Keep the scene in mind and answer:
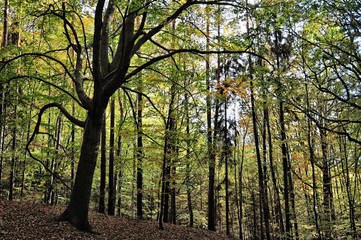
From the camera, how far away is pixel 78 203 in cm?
798

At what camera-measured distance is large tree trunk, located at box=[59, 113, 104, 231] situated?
7941mm

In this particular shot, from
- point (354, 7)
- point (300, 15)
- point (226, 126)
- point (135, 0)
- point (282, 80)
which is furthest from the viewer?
point (226, 126)

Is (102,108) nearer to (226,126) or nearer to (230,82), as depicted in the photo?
(230,82)

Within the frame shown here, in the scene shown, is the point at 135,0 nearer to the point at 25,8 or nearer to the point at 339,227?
the point at 25,8

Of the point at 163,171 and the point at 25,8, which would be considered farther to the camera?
the point at 163,171

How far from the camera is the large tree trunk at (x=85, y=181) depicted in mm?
7941

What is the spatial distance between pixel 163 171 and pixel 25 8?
301 inches

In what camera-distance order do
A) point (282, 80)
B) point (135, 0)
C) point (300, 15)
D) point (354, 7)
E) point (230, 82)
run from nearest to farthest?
point (135, 0)
point (354, 7)
point (300, 15)
point (282, 80)
point (230, 82)

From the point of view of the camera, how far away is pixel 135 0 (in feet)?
19.0

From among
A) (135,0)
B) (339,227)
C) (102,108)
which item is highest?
(135,0)

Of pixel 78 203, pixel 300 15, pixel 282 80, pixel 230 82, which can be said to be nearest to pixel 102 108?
pixel 78 203

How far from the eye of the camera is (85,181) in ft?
26.4

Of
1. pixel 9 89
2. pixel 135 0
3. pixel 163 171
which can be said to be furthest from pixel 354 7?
pixel 9 89

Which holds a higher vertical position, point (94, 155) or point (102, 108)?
point (102, 108)
